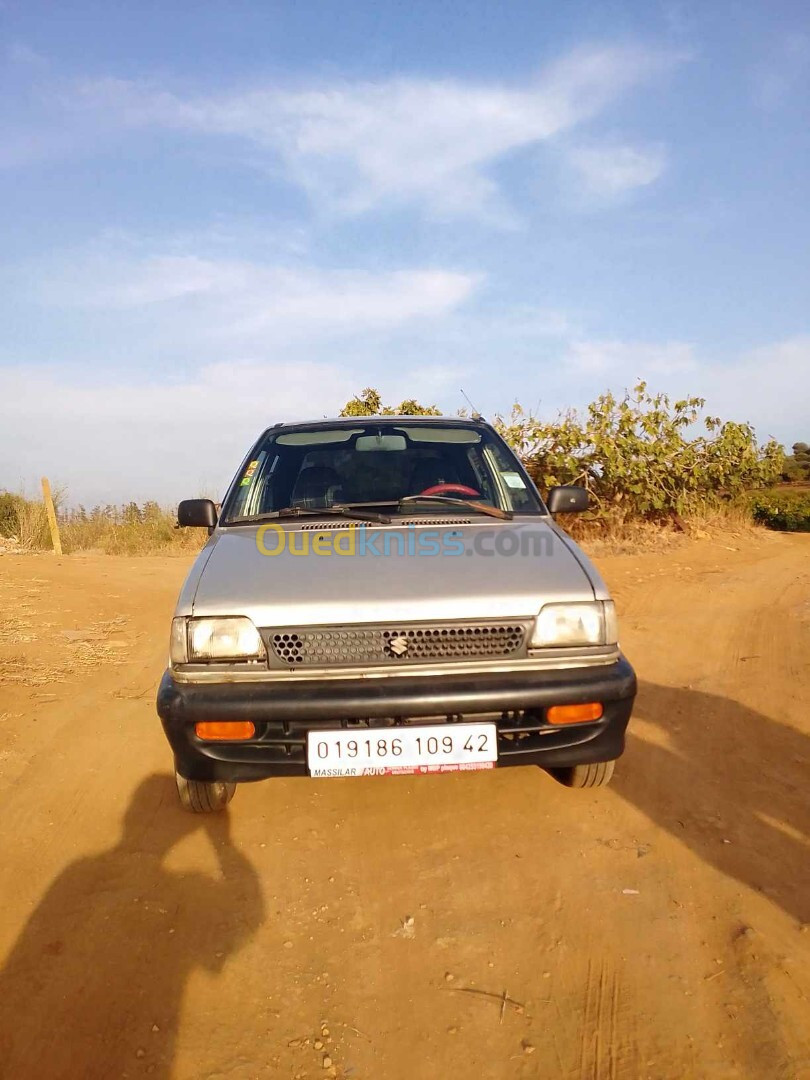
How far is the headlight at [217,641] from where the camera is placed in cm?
264

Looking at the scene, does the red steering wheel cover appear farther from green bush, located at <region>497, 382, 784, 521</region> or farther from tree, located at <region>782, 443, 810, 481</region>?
tree, located at <region>782, 443, 810, 481</region>

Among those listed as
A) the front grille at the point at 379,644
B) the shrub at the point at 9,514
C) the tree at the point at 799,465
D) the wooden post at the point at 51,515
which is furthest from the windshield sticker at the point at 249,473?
the tree at the point at 799,465

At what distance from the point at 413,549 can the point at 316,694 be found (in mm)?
796

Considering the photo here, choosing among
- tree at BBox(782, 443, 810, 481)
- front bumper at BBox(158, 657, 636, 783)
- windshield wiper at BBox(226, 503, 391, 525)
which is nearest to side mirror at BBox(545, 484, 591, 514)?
windshield wiper at BBox(226, 503, 391, 525)

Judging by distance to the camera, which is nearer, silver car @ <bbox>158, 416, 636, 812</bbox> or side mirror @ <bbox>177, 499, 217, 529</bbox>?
silver car @ <bbox>158, 416, 636, 812</bbox>

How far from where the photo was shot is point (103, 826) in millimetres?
3066

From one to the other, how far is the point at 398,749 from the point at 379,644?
376mm

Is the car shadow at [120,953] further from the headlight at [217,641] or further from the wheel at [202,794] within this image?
the headlight at [217,641]

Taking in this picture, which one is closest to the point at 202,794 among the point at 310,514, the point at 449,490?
the point at 310,514

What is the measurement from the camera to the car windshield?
3.71m

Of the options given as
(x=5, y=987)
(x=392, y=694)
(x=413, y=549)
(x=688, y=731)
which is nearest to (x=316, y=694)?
(x=392, y=694)

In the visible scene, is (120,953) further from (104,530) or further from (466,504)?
(104,530)

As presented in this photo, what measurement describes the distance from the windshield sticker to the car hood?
2.36 feet

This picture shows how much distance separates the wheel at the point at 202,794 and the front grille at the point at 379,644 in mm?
737
